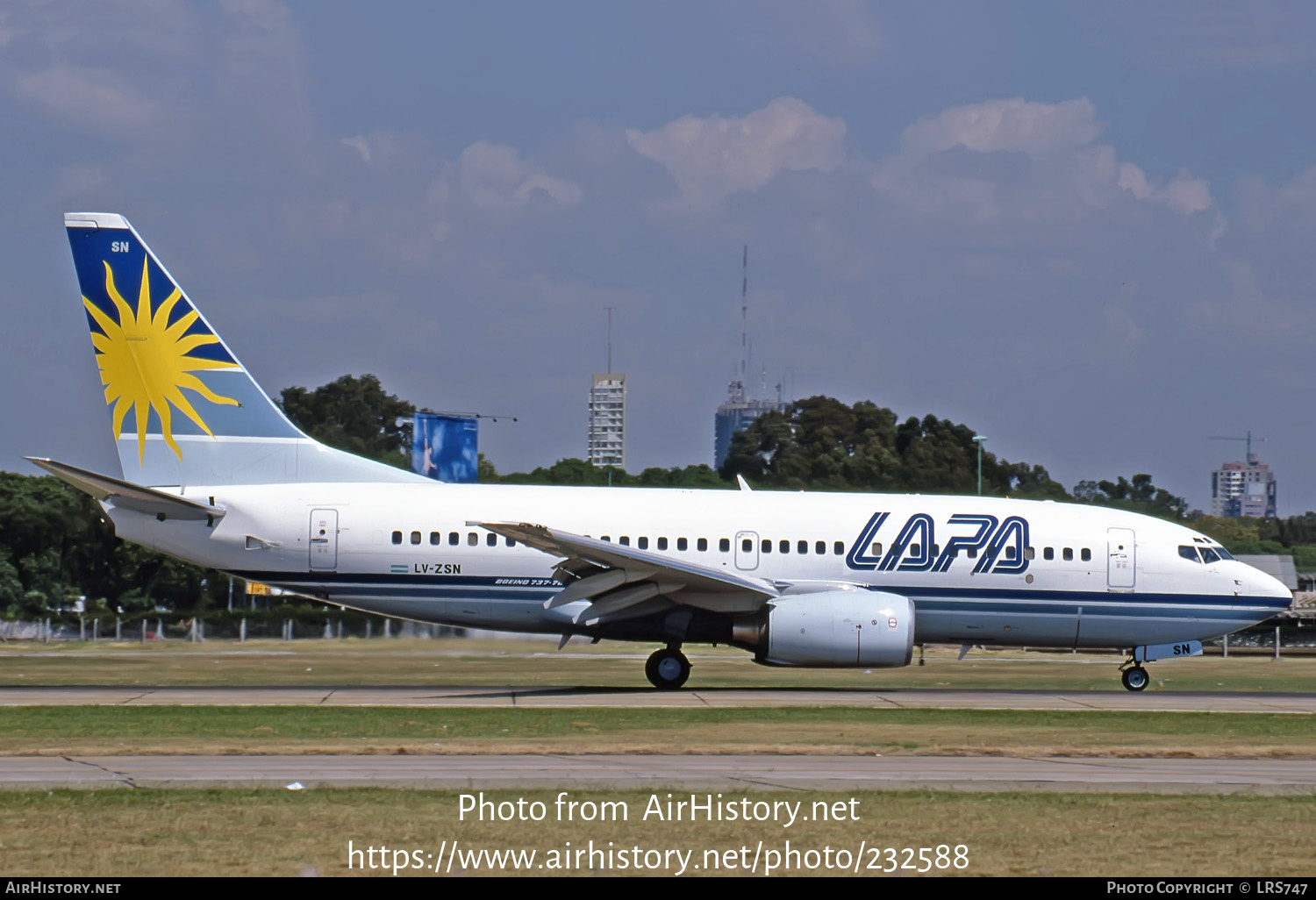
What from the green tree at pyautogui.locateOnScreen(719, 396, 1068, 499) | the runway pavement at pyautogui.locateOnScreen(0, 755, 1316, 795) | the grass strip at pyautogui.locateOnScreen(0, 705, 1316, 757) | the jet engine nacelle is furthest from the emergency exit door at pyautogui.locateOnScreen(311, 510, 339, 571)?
the green tree at pyautogui.locateOnScreen(719, 396, 1068, 499)

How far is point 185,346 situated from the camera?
2689 centimetres

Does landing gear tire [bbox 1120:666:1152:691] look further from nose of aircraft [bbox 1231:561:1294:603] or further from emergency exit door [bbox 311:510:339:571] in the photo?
emergency exit door [bbox 311:510:339:571]

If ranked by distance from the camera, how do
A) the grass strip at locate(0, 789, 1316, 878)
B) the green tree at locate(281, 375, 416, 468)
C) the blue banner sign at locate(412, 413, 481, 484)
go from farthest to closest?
1. the green tree at locate(281, 375, 416, 468)
2. the blue banner sign at locate(412, 413, 481, 484)
3. the grass strip at locate(0, 789, 1316, 878)

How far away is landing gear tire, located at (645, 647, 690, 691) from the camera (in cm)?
2572

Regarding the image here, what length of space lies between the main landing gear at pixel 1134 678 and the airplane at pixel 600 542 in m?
0.04

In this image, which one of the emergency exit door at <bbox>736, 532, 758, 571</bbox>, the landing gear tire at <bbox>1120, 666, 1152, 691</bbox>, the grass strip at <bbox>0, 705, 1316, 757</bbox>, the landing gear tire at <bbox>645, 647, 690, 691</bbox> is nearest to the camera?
the grass strip at <bbox>0, 705, 1316, 757</bbox>

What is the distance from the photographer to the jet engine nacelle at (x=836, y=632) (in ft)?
79.9

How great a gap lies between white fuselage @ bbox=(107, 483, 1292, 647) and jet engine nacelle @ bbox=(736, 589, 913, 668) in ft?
4.02

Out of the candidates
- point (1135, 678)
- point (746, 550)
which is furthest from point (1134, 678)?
point (746, 550)

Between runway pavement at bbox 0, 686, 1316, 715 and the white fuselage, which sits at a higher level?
the white fuselage

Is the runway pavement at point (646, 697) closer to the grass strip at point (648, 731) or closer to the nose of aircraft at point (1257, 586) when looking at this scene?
the grass strip at point (648, 731)

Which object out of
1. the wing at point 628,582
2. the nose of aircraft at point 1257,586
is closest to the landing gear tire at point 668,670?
the wing at point 628,582

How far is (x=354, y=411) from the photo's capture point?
294 ft
